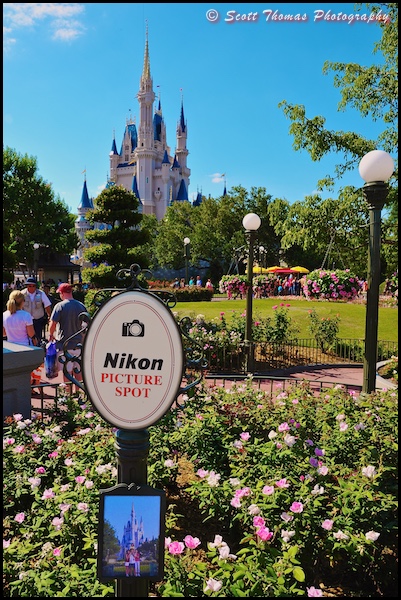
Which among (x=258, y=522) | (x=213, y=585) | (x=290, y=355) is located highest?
(x=258, y=522)

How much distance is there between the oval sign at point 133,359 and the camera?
1.65 m

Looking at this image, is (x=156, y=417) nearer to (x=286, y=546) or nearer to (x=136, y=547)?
(x=136, y=547)

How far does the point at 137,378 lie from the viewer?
5.45ft

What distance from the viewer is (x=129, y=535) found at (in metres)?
1.68

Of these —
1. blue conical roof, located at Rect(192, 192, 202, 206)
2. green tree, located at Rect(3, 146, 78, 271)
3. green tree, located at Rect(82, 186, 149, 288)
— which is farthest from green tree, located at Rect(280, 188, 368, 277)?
blue conical roof, located at Rect(192, 192, 202, 206)

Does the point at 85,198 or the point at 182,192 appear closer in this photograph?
the point at 182,192

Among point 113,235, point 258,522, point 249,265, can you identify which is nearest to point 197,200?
point 113,235

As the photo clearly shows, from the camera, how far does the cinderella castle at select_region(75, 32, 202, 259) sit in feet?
313

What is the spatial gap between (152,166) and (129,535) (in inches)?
4034

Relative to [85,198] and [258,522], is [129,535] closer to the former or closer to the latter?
[258,522]

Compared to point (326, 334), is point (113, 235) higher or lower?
higher

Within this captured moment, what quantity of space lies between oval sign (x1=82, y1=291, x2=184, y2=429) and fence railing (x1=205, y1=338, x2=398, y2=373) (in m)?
8.27

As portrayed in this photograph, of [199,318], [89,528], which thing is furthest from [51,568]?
[199,318]

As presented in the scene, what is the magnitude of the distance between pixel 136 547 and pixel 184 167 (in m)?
110
